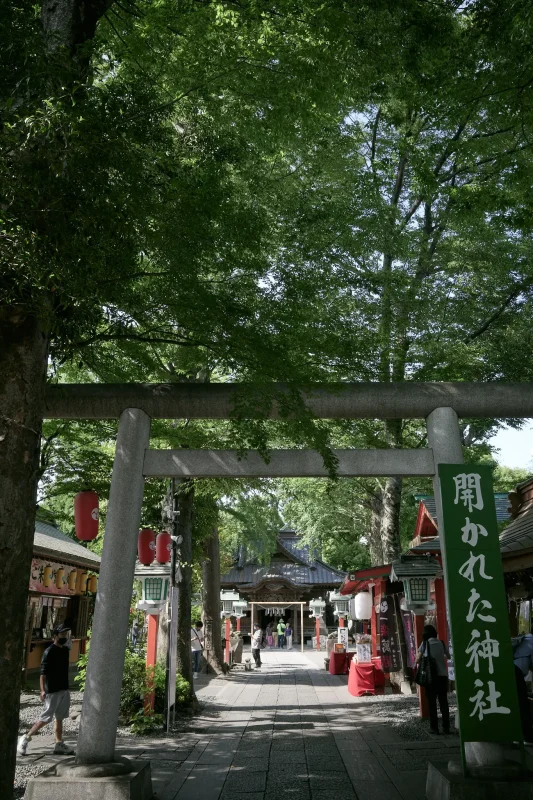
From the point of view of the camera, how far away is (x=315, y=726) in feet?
39.1

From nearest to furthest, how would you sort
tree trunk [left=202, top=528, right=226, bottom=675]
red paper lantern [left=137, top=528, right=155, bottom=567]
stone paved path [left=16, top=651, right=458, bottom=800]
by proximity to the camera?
stone paved path [left=16, top=651, right=458, bottom=800] → red paper lantern [left=137, top=528, right=155, bottom=567] → tree trunk [left=202, top=528, right=226, bottom=675]

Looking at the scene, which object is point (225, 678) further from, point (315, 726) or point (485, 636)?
point (485, 636)

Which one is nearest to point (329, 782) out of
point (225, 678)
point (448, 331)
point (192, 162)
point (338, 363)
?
point (338, 363)

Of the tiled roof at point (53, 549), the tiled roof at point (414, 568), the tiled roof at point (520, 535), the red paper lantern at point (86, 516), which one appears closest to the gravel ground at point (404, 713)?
the tiled roof at point (414, 568)

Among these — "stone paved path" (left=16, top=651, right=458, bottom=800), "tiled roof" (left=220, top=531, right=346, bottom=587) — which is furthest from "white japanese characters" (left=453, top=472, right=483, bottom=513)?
"tiled roof" (left=220, top=531, right=346, bottom=587)

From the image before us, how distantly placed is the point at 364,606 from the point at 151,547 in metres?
10.1

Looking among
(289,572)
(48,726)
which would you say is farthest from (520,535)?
(289,572)

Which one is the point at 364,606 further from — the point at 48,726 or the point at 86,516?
the point at 86,516

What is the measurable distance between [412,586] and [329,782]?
5172 millimetres

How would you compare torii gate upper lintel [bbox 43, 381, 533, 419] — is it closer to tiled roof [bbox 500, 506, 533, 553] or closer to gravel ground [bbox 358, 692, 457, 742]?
tiled roof [bbox 500, 506, 533, 553]

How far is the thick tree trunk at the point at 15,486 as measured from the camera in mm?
4652

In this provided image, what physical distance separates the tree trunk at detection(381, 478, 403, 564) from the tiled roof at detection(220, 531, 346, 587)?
25.3 m

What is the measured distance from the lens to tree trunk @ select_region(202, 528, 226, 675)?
67.3 ft

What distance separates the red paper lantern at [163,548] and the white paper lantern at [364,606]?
9.79m
